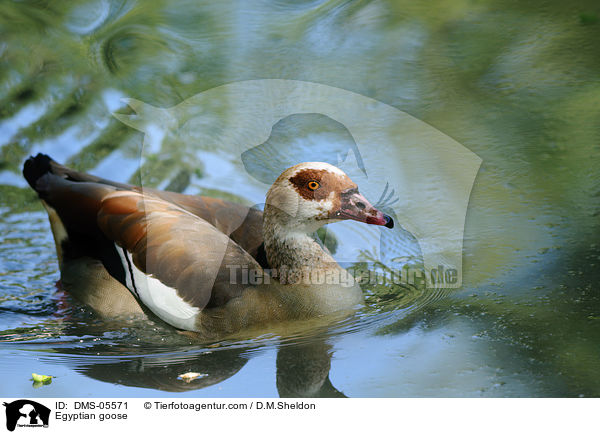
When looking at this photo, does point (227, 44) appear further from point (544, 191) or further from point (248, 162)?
point (544, 191)

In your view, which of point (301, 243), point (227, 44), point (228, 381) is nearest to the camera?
point (228, 381)

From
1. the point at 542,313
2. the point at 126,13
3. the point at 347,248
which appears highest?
the point at 126,13

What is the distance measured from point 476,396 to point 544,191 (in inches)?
103

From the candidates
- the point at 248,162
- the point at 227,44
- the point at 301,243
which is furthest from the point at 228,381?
the point at 227,44

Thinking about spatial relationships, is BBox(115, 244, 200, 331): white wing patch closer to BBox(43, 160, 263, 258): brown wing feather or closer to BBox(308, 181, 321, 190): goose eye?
BBox(43, 160, 263, 258): brown wing feather

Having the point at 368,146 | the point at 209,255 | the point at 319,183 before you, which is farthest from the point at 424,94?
the point at 209,255

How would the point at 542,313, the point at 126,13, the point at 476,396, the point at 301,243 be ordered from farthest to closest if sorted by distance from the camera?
the point at 126,13
the point at 301,243
the point at 542,313
the point at 476,396

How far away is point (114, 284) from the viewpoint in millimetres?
5176

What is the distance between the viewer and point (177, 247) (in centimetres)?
480

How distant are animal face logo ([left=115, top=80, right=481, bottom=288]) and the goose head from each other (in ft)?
2.75

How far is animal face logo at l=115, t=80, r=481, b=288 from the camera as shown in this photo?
576 centimetres
